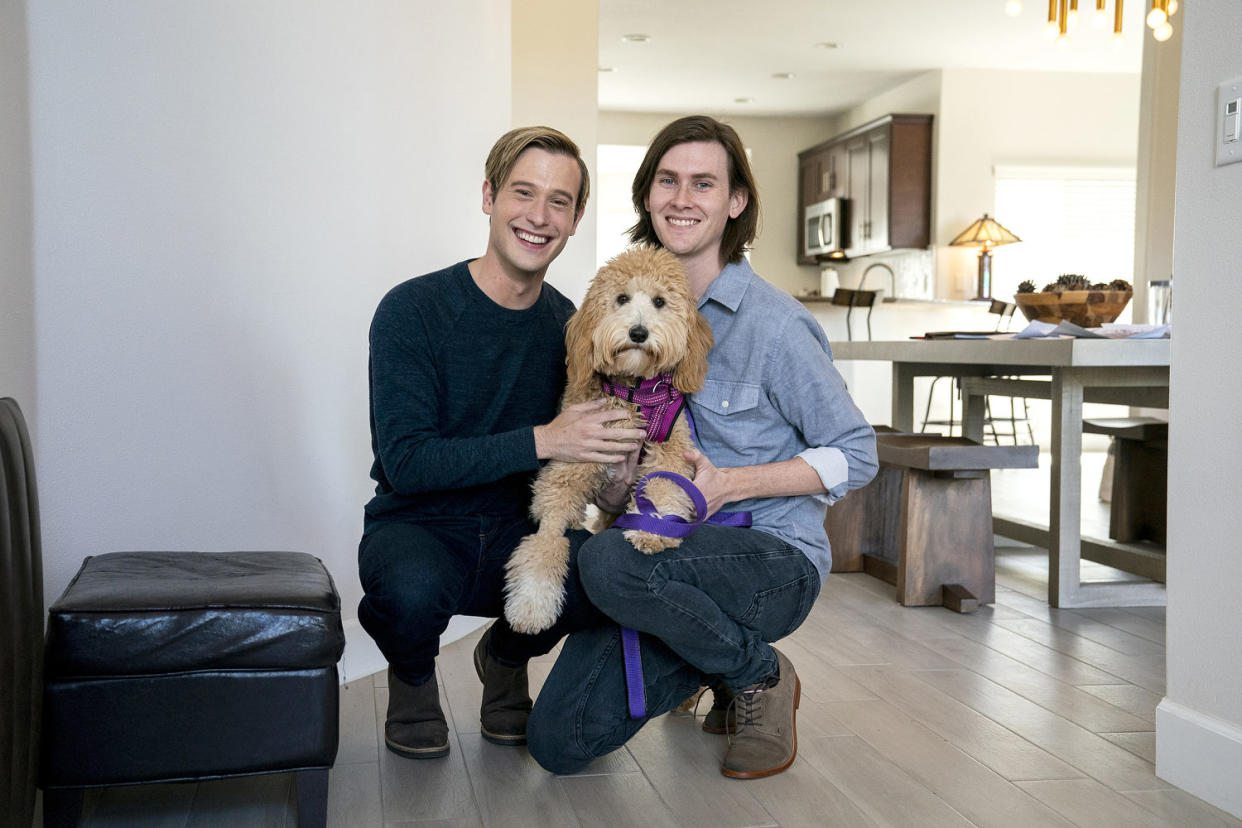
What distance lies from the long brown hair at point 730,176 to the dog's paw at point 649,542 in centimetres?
53

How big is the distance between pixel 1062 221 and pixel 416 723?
8.02 m

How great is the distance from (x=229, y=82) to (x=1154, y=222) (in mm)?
5300

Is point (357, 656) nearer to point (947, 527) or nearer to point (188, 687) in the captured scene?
point (188, 687)

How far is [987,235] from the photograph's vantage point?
27.1ft

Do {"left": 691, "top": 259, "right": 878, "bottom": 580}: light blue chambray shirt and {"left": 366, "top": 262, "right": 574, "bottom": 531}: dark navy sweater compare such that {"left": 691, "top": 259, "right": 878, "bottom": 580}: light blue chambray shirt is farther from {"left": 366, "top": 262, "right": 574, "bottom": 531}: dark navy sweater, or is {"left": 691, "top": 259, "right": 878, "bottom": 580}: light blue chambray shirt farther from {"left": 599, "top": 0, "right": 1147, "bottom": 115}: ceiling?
{"left": 599, "top": 0, "right": 1147, "bottom": 115}: ceiling

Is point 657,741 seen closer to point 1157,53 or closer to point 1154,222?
point 1154,222

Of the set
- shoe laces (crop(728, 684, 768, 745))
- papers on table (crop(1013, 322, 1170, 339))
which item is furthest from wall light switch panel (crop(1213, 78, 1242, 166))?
papers on table (crop(1013, 322, 1170, 339))

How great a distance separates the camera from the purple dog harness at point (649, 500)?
5.97 feet

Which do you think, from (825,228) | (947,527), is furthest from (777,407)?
(825,228)

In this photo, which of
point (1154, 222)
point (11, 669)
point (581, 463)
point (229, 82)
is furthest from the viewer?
point (1154, 222)

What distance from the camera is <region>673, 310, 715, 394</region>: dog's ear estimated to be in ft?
5.96

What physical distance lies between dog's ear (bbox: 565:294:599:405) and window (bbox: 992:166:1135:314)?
7546mm

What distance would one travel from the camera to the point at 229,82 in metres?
2.34

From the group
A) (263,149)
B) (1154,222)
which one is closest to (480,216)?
(263,149)
